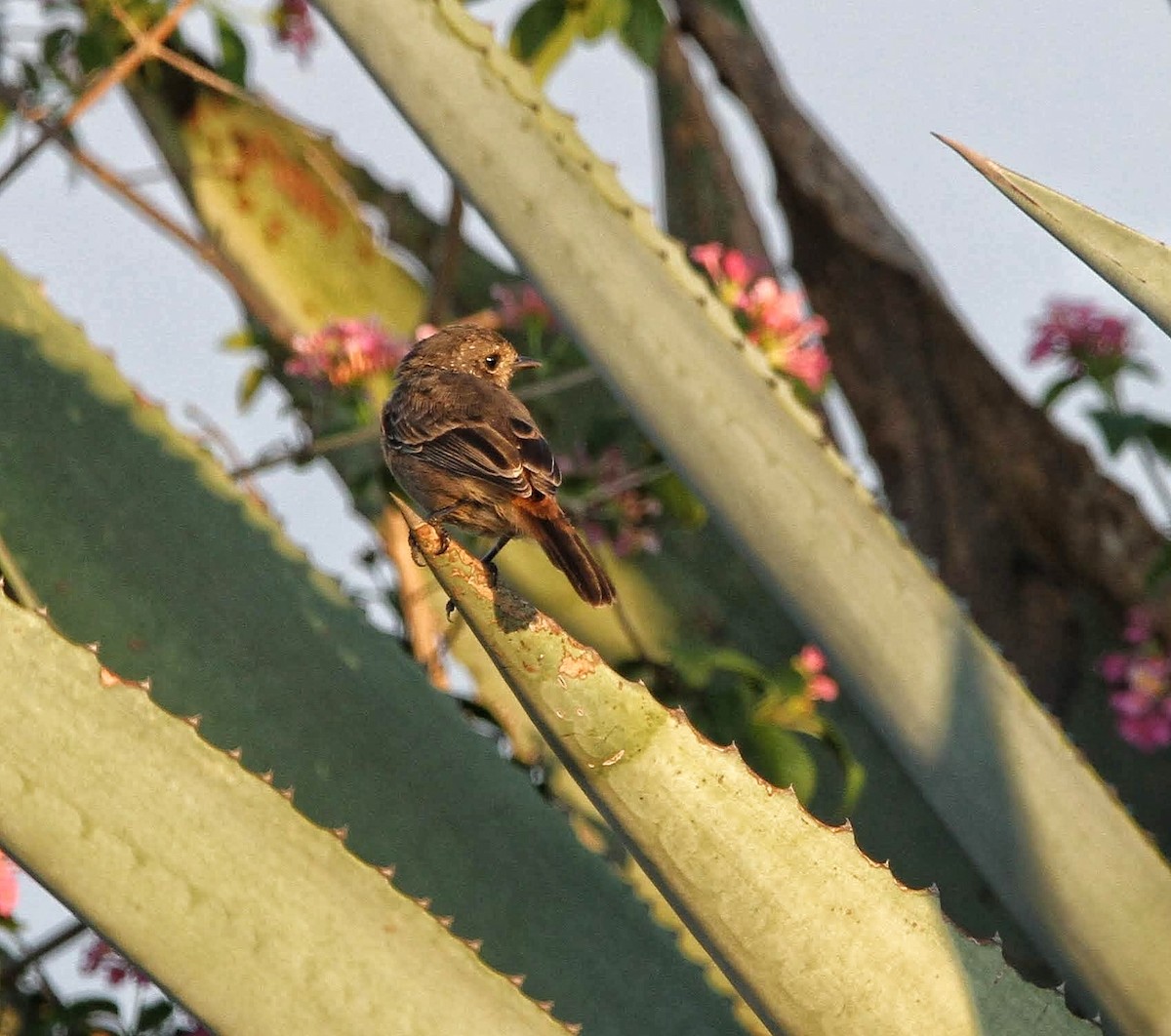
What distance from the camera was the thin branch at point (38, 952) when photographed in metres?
3.46

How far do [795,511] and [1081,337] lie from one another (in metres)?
1.85

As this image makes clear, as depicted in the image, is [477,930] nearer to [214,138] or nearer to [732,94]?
[214,138]

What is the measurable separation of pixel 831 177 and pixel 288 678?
2.61m

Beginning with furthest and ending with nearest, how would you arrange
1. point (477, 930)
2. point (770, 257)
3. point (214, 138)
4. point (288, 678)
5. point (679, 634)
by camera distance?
point (770, 257) → point (214, 138) → point (679, 634) → point (288, 678) → point (477, 930)

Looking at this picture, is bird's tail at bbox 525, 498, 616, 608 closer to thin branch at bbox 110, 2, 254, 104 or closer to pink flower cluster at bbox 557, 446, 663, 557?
pink flower cluster at bbox 557, 446, 663, 557

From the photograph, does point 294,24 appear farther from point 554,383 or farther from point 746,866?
point 746,866

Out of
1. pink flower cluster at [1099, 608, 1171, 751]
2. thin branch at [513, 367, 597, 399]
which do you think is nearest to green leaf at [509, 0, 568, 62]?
thin branch at [513, 367, 597, 399]

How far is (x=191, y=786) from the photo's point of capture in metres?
1.96

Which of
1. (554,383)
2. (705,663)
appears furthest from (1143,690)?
(554,383)

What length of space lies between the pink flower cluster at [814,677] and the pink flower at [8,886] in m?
1.44

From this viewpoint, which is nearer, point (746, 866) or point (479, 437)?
point (746, 866)

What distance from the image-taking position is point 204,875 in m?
1.91

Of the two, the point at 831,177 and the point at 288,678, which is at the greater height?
Answer: the point at 831,177

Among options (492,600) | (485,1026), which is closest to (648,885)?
(485,1026)
